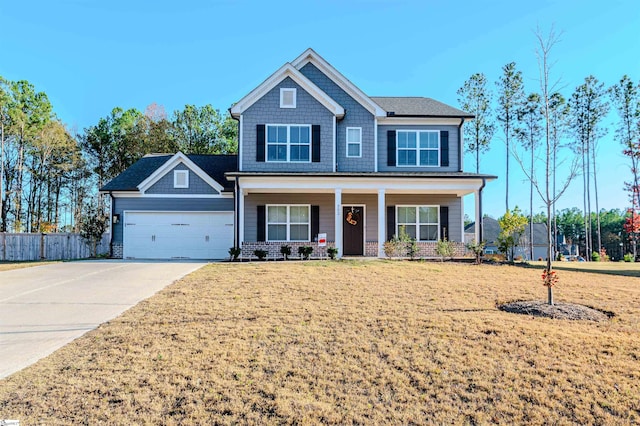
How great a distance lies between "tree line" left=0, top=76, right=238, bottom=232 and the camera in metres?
26.1

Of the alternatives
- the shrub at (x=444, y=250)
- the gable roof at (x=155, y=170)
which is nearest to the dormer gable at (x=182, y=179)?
the gable roof at (x=155, y=170)

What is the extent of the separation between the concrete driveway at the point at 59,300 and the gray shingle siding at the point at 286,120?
5632mm

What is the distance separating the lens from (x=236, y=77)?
26.8 metres

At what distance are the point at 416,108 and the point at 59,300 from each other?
619 inches

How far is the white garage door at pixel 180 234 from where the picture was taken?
16953 mm

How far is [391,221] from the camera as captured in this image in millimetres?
17188

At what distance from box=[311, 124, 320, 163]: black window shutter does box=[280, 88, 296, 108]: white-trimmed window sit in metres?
1.33

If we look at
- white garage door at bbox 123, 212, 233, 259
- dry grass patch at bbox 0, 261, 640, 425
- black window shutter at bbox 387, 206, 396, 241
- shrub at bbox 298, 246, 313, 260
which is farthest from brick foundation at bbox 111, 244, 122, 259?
black window shutter at bbox 387, 206, 396, 241

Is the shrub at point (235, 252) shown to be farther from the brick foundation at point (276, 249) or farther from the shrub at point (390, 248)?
the shrub at point (390, 248)

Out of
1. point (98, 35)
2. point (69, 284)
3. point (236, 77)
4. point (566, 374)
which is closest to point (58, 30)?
point (98, 35)

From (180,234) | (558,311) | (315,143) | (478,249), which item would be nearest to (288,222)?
(315,143)

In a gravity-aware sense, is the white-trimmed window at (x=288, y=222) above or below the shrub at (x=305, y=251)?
above

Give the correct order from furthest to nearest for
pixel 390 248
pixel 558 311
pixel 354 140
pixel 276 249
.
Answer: pixel 354 140, pixel 276 249, pixel 390 248, pixel 558 311

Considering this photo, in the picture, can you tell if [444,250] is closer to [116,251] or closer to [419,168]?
[419,168]
